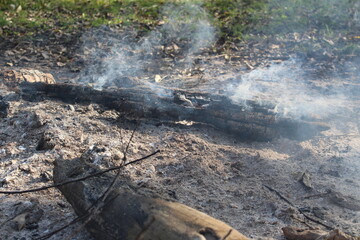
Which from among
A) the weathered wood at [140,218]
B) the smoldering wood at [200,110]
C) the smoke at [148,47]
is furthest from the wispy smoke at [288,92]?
the weathered wood at [140,218]

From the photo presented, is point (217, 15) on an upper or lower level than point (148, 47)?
upper

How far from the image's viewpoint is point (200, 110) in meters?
4.75

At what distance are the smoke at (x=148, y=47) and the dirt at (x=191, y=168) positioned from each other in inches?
67.4

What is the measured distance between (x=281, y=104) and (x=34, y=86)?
11.9 feet

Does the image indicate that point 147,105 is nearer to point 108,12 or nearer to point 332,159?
point 332,159

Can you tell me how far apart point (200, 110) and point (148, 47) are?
3.62m

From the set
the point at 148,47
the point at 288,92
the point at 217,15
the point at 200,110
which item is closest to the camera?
the point at 200,110

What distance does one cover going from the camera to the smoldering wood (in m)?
4.59

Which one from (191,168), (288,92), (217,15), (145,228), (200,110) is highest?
(145,228)

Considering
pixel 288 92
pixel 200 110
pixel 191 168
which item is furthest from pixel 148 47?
pixel 191 168

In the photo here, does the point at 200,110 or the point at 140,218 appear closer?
the point at 140,218

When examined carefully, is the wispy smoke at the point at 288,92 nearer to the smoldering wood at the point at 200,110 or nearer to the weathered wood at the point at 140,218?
the smoldering wood at the point at 200,110

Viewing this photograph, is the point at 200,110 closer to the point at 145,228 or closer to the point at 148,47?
the point at 145,228

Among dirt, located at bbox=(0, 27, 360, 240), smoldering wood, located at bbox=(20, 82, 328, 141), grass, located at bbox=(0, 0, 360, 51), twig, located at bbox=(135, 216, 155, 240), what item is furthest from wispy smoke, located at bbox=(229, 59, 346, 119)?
twig, located at bbox=(135, 216, 155, 240)
